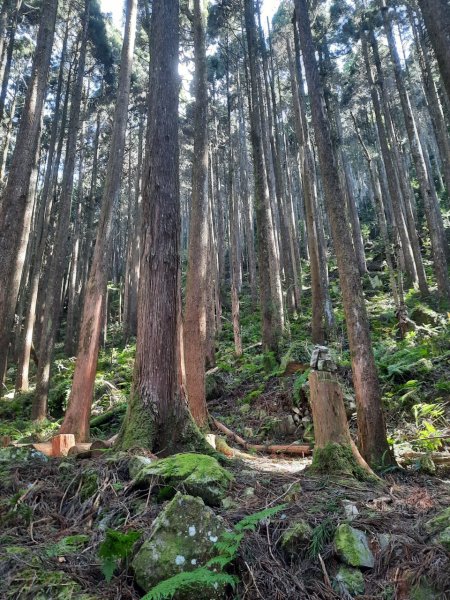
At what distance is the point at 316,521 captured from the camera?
9.71 feet

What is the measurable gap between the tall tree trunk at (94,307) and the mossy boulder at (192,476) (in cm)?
437

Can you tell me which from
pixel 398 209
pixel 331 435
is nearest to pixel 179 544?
pixel 331 435

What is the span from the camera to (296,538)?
8.93 feet

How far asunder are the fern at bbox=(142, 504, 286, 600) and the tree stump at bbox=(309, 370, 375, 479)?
6.36 feet

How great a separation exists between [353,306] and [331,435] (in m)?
1.69

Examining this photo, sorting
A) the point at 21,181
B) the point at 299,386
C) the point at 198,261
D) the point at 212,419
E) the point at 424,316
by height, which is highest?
the point at 21,181

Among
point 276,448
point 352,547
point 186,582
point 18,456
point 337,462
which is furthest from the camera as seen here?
point 276,448

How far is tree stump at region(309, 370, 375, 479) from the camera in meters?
4.34

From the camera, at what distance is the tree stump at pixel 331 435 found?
171 inches

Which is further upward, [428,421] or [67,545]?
[428,421]

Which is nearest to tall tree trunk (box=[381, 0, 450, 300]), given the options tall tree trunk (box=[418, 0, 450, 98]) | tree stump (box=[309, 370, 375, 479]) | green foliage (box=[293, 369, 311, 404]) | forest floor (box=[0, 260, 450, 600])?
green foliage (box=[293, 369, 311, 404])

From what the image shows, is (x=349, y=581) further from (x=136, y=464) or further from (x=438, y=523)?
(x=136, y=464)

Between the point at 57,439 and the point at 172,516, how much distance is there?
3.21 metres

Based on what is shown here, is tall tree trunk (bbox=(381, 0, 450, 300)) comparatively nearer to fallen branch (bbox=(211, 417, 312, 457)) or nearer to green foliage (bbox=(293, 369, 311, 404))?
green foliage (bbox=(293, 369, 311, 404))
